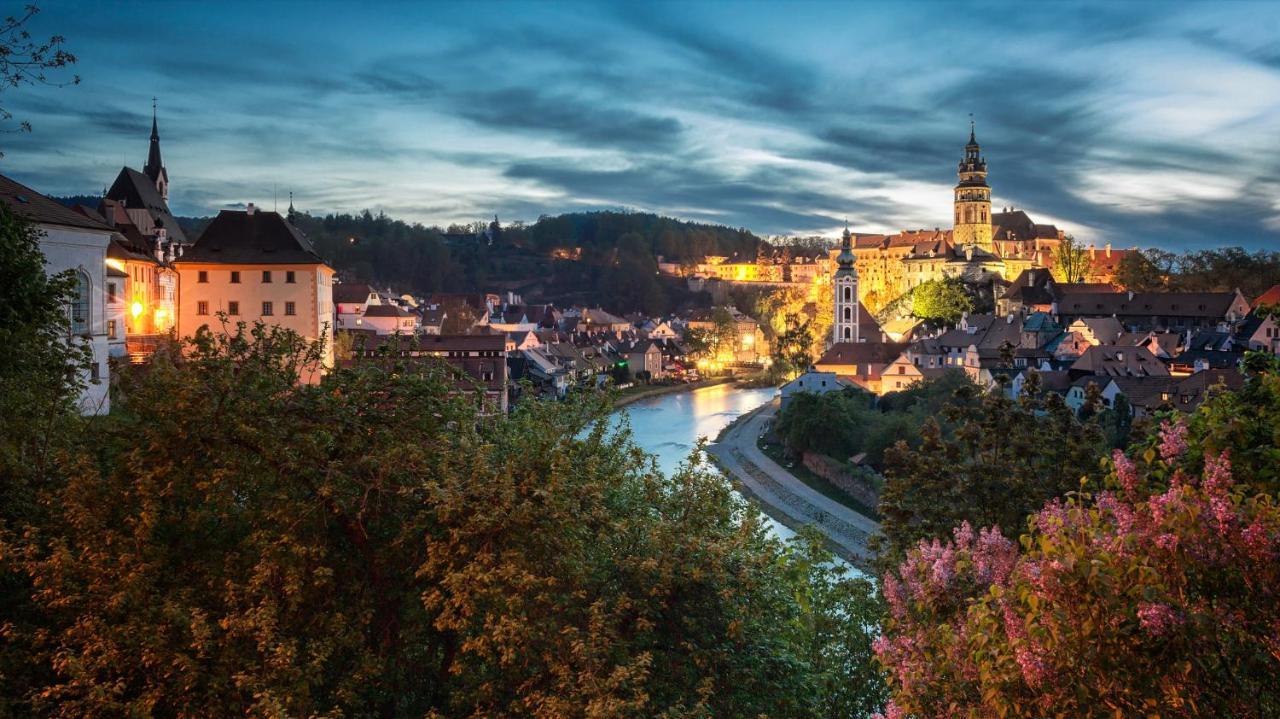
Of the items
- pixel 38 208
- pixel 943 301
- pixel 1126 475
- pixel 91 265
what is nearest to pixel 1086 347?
pixel 943 301

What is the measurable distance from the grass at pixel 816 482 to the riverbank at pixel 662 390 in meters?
13.5

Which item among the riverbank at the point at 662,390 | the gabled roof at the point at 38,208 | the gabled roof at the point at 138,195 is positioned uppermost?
the gabled roof at the point at 138,195

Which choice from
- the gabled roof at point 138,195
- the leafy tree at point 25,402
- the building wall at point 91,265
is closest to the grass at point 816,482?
the building wall at point 91,265

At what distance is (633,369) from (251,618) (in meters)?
51.9

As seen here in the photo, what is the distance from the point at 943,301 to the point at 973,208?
21.8 metres

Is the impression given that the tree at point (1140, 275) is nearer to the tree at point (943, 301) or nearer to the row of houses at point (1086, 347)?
the row of houses at point (1086, 347)

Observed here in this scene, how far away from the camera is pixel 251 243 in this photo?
21.0m

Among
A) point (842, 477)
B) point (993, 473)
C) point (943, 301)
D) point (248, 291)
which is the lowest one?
point (842, 477)

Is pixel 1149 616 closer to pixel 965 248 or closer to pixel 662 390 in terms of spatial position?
pixel 662 390

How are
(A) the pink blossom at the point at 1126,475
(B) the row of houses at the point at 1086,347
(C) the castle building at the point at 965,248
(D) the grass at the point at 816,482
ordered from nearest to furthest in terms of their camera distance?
1. (A) the pink blossom at the point at 1126,475
2. (D) the grass at the point at 816,482
3. (B) the row of houses at the point at 1086,347
4. (C) the castle building at the point at 965,248

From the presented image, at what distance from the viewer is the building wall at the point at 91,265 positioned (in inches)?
456

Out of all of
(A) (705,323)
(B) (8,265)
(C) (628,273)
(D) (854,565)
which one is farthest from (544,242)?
(B) (8,265)

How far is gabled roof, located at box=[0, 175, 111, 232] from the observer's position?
1001cm

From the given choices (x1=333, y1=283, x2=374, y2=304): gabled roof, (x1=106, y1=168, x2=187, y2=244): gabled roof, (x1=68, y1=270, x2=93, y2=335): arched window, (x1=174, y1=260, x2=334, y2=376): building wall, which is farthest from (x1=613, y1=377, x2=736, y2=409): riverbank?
(x1=68, y1=270, x2=93, y2=335): arched window
